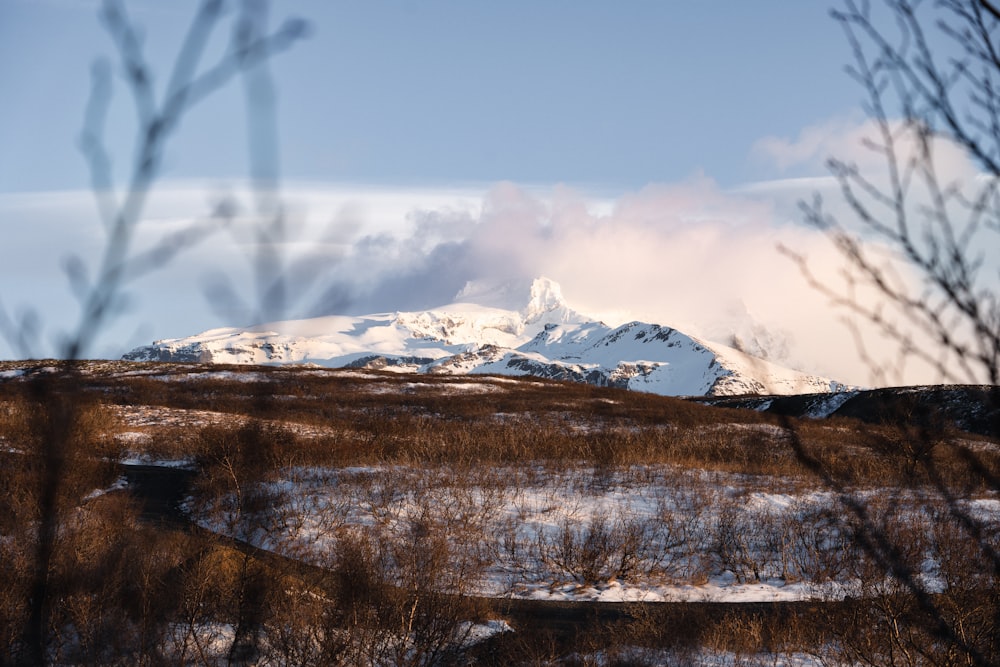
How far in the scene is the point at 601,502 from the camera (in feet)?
53.6

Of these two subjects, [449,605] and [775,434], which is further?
[775,434]

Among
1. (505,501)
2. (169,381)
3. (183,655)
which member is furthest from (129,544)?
(169,381)

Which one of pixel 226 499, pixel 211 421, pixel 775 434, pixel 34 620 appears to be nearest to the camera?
pixel 34 620

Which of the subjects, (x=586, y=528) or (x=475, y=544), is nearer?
(x=475, y=544)

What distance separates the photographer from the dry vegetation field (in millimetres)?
6707

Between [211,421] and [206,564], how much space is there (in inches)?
809

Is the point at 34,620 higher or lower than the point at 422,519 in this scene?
higher

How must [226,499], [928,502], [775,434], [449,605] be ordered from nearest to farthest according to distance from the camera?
[449,605], [226,499], [928,502], [775,434]

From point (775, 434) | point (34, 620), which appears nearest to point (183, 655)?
point (34, 620)

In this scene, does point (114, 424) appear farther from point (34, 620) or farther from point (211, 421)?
point (34, 620)

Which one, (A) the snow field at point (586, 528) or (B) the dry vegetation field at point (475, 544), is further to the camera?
(A) the snow field at point (586, 528)

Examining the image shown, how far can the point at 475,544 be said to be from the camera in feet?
43.3

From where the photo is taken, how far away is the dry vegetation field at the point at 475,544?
6707mm

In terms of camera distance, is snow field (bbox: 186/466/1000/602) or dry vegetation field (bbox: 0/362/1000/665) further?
snow field (bbox: 186/466/1000/602)
